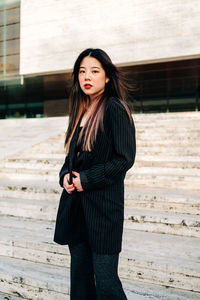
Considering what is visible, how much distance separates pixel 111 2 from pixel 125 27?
5.30 feet

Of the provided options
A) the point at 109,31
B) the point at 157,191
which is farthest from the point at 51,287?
the point at 109,31

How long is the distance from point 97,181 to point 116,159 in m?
0.14

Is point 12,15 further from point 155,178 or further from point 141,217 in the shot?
point 141,217

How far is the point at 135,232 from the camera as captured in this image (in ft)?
9.93

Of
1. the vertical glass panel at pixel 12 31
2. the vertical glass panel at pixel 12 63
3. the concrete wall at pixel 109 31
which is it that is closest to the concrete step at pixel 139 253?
the concrete wall at pixel 109 31

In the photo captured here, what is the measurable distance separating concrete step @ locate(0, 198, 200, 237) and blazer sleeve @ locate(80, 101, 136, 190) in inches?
71.0

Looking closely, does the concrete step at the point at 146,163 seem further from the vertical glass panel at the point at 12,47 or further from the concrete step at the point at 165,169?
the vertical glass panel at the point at 12,47

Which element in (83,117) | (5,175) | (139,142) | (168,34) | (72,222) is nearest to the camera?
(72,222)

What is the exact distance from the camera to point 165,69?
16.3m

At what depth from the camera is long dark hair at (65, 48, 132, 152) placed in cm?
146

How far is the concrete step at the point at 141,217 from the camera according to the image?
2921 mm

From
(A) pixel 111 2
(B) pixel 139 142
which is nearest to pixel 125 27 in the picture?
(A) pixel 111 2

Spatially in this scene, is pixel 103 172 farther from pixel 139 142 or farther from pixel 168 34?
pixel 168 34

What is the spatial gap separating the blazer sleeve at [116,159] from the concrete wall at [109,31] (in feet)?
47.6
